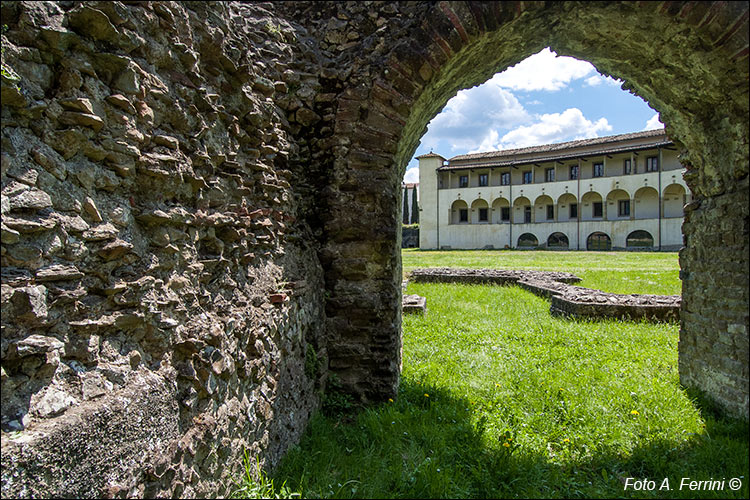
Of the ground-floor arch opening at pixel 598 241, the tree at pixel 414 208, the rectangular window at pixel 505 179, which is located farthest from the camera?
the tree at pixel 414 208

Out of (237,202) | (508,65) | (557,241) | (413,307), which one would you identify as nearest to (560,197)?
(557,241)

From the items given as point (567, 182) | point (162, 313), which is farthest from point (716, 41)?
point (567, 182)

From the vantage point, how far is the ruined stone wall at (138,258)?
4.76 feet

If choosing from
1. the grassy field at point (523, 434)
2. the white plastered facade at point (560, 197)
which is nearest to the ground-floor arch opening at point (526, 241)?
the white plastered facade at point (560, 197)

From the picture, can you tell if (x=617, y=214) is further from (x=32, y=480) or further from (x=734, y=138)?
(x=32, y=480)

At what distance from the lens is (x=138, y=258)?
1.92 meters

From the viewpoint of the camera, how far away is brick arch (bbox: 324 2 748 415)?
10.1 ft

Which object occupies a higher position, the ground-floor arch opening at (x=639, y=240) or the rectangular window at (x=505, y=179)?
the rectangular window at (x=505, y=179)

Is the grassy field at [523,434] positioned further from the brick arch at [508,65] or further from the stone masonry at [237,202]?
the brick arch at [508,65]

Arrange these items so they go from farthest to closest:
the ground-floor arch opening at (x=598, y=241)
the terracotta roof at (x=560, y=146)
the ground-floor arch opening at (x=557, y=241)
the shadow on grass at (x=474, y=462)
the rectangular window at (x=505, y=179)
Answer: the rectangular window at (x=505, y=179)
the ground-floor arch opening at (x=557, y=241)
the ground-floor arch opening at (x=598, y=241)
the terracotta roof at (x=560, y=146)
the shadow on grass at (x=474, y=462)

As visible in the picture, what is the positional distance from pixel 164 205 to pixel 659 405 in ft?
14.2

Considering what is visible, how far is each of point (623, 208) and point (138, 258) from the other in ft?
129

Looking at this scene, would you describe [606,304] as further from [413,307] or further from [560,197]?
[560,197]

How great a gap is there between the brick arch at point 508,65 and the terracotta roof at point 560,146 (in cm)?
3312
